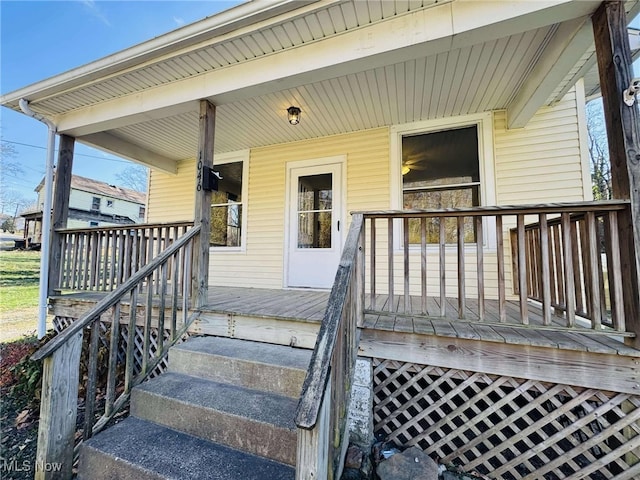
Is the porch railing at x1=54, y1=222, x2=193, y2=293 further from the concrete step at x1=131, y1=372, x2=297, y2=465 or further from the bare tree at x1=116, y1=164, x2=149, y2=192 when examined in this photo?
the bare tree at x1=116, y1=164, x2=149, y2=192

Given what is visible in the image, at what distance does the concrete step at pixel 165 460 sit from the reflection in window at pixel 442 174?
3.34m

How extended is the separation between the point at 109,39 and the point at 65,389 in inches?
427

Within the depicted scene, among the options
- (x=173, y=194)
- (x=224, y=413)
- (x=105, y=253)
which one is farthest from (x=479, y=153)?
(x=173, y=194)

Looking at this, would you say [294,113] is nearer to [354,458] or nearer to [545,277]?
[545,277]

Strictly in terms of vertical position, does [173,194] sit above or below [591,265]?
above

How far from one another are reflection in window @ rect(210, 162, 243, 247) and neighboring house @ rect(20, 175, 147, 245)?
14.5 metres

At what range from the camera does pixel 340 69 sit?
2.49m

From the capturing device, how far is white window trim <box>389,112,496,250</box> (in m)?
3.67

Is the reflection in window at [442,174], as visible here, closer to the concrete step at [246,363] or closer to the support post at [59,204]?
the concrete step at [246,363]

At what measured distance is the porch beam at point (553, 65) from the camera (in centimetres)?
219

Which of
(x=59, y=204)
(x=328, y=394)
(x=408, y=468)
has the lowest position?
(x=408, y=468)

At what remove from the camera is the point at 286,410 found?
5.86 feet

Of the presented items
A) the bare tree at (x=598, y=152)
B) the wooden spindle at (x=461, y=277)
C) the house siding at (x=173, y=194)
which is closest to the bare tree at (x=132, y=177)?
the house siding at (x=173, y=194)

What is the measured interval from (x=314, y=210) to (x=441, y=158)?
→ 6.77ft
